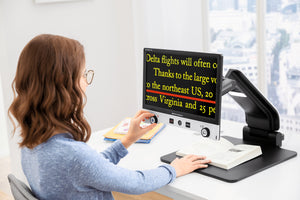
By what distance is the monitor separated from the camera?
1.52 meters

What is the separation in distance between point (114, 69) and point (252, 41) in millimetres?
1183

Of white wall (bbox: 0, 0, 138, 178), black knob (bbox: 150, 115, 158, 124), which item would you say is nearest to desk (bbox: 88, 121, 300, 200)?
black knob (bbox: 150, 115, 158, 124)

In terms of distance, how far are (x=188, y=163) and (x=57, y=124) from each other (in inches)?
21.7

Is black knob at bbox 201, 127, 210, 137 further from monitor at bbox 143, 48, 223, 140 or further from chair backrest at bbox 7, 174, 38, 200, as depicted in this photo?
chair backrest at bbox 7, 174, 38, 200

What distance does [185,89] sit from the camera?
162 centimetres

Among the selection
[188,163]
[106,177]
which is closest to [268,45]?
[188,163]

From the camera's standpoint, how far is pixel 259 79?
341 centimetres

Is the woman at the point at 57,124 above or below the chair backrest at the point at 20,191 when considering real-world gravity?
above

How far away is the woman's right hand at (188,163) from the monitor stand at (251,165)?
2 centimetres

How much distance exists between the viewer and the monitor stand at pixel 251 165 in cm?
147

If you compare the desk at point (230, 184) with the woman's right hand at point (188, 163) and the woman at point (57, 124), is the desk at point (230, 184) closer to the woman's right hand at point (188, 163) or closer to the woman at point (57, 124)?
the woman's right hand at point (188, 163)

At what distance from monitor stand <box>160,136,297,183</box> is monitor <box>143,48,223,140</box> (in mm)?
132

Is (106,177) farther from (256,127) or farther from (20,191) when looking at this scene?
(256,127)

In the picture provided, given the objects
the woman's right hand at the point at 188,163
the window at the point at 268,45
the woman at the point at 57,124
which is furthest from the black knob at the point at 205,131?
the window at the point at 268,45
